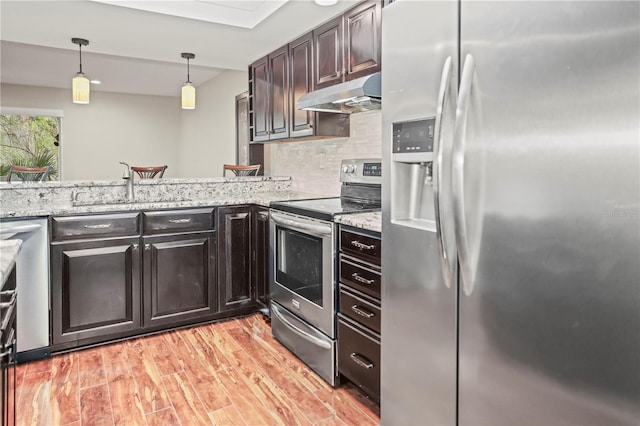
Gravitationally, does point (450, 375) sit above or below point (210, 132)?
below

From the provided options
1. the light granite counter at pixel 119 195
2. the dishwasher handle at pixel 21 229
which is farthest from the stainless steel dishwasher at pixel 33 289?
the light granite counter at pixel 119 195

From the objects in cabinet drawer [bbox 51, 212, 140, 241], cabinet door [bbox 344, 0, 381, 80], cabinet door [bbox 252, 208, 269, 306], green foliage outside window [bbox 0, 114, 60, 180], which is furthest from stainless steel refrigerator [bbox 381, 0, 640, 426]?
green foliage outside window [bbox 0, 114, 60, 180]

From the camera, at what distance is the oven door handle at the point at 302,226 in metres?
2.26

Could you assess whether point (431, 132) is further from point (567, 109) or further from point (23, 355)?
point (23, 355)

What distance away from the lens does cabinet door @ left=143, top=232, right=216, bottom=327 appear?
294 centimetres

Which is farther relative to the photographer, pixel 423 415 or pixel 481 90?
pixel 423 415

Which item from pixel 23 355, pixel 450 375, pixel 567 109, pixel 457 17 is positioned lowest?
pixel 23 355

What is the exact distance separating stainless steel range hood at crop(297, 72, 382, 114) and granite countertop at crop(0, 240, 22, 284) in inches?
62.5

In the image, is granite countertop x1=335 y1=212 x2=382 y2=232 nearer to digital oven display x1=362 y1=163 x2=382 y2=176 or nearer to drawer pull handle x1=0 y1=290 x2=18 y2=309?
digital oven display x1=362 y1=163 x2=382 y2=176

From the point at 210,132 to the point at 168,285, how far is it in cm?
439

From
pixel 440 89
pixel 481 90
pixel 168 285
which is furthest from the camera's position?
pixel 168 285

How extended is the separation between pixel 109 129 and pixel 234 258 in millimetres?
5883

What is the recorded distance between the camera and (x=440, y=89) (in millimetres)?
1400

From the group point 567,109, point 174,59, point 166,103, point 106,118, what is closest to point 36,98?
point 106,118
